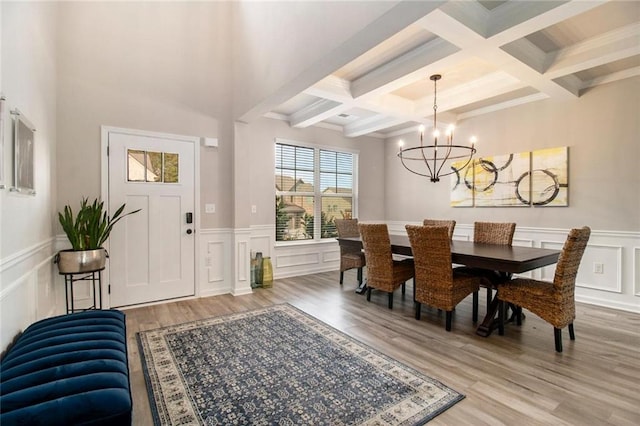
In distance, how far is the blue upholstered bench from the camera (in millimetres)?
1093

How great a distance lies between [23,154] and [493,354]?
3.68 metres

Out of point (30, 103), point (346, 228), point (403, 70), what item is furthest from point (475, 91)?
point (30, 103)

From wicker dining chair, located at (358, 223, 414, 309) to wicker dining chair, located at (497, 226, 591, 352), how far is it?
3.89ft

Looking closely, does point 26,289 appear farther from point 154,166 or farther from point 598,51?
point 598,51

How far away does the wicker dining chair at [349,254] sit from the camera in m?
4.53

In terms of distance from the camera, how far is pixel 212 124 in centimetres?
417

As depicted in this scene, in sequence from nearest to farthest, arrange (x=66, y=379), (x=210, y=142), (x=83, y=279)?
(x=66, y=379)
(x=83, y=279)
(x=210, y=142)

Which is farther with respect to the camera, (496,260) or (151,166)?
(151,166)

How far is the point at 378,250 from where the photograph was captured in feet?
12.0

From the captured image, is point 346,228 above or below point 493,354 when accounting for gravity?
above

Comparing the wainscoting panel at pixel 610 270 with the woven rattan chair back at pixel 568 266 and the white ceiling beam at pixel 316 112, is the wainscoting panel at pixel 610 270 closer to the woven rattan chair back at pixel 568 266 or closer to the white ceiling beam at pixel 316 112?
the woven rattan chair back at pixel 568 266

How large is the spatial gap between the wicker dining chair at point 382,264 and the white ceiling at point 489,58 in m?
1.66

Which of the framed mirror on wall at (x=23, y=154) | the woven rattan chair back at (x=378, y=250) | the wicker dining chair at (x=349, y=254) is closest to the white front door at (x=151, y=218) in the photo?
the framed mirror on wall at (x=23, y=154)

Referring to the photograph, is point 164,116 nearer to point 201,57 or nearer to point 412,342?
point 201,57
